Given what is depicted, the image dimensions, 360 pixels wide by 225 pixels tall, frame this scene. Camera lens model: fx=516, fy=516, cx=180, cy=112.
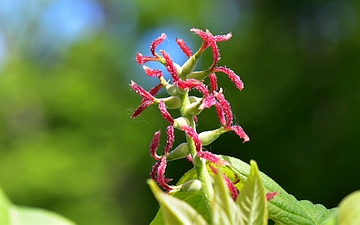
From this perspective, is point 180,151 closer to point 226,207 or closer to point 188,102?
point 188,102

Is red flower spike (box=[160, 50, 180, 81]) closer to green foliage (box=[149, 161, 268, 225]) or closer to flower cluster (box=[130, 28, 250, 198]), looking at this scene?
flower cluster (box=[130, 28, 250, 198])

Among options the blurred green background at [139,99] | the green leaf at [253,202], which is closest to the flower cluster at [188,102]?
the green leaf at [253,202]

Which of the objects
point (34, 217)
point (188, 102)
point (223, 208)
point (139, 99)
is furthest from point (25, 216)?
point (139, 99)

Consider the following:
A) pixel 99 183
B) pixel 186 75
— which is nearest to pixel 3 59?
pixel 99 183

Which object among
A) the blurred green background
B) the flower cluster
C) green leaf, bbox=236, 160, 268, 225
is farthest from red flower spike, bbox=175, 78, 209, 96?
the blurred green background

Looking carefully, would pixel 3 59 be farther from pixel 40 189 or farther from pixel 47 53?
pixel 40 189

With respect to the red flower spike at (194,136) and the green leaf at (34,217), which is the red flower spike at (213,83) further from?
the green leaf at (34,217)
